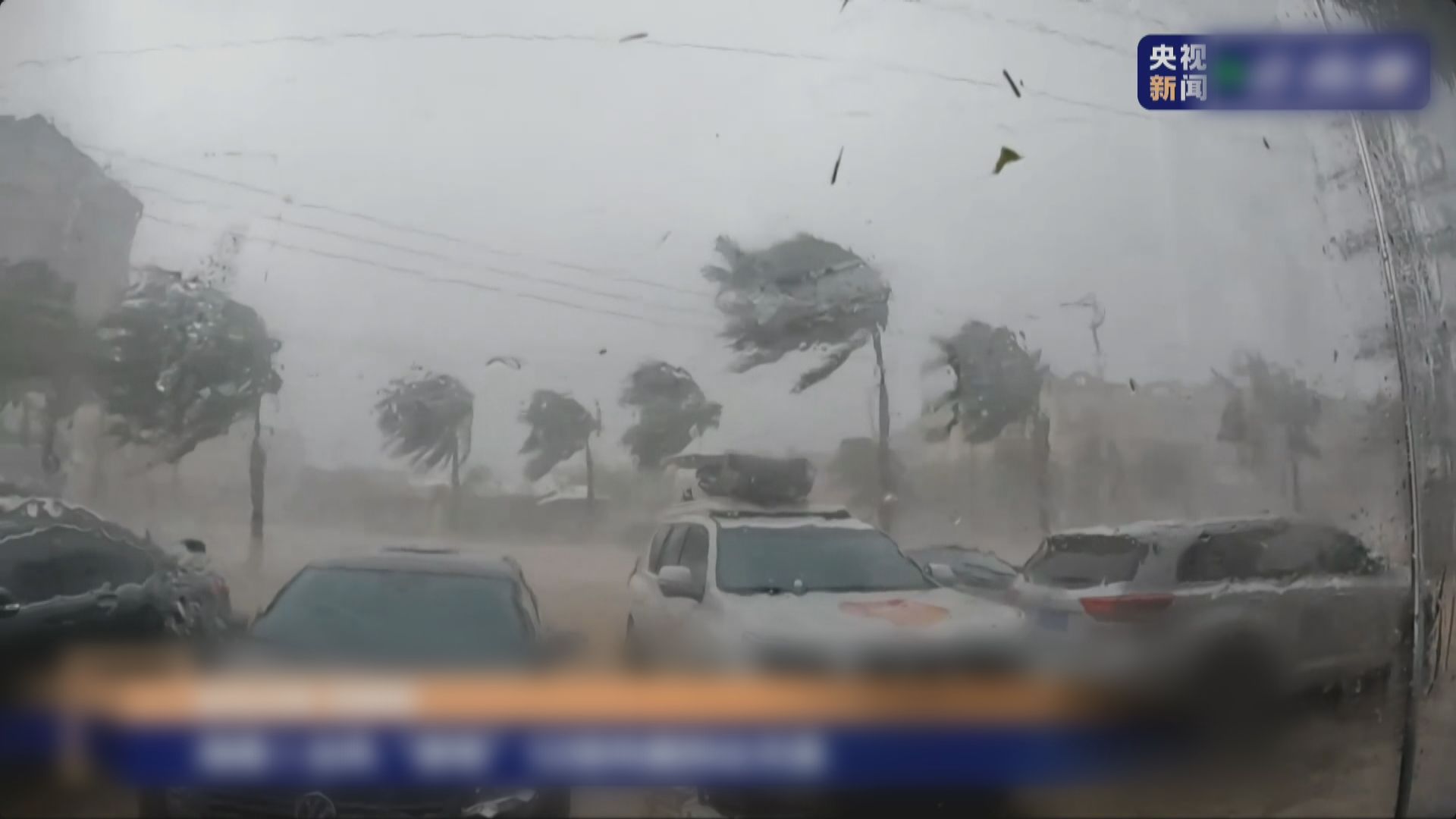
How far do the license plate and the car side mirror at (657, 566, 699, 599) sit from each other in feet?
2.20

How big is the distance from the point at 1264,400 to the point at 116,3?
2.67 meters

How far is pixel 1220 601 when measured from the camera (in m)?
1.91

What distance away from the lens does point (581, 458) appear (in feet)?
5.94

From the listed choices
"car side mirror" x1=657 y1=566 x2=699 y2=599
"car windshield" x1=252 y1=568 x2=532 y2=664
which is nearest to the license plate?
"car side mirror" x1=657 y1=566 x2=699 y2=599

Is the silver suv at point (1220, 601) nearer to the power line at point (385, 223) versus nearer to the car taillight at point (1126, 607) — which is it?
the car taillight at point (1126, 607)

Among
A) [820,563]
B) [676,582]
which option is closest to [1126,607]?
[820,563]

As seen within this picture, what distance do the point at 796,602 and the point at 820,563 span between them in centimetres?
9

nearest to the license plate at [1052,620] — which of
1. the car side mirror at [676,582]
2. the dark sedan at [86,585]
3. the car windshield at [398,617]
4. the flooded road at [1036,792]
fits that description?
the flooded road at [1036,792]

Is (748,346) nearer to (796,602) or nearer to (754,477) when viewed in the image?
(754,477)

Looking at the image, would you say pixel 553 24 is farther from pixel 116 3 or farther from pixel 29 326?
pixel 29 326

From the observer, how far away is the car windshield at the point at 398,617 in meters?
1.83

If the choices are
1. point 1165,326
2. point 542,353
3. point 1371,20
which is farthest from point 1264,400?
point 542,353

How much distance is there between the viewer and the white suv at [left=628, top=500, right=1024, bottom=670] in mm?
1793

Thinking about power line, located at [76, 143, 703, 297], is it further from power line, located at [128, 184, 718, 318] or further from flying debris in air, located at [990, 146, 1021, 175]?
flying debris in air, located at [990, 146, 1021, 175]
